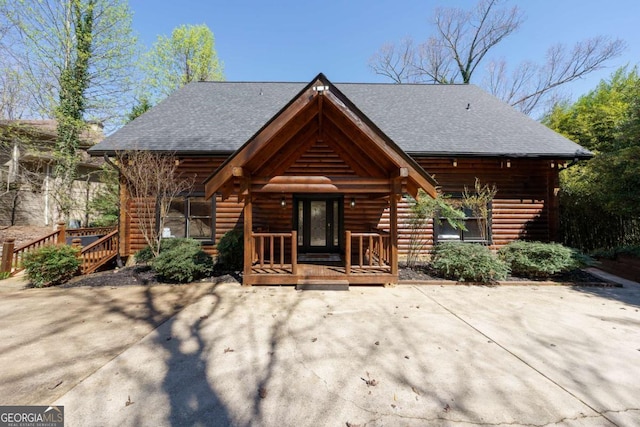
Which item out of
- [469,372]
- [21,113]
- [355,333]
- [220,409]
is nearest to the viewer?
[220,409]

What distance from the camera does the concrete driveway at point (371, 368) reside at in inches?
78.0

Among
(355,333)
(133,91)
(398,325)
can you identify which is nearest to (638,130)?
(398,325)

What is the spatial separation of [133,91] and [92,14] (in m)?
3.10

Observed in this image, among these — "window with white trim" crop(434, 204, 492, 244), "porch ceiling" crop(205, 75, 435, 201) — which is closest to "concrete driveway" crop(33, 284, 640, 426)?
"porch ceiling" crop(205, 75, 435, 201)

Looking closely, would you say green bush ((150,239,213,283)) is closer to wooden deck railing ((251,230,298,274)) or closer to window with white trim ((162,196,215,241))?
wooden deck railing ((251,230,298,274))

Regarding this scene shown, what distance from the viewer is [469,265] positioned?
5.69 metres

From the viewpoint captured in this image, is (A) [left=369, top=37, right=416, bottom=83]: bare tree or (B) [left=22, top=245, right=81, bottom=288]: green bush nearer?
(B) [left=22, top=245, right=81, bottom=288]: green bush

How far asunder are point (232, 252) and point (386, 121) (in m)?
7.07

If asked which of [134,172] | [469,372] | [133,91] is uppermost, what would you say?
[133,91]

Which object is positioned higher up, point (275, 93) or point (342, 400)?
point (275, 93)

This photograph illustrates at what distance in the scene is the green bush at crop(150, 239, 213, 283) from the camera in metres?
5.47

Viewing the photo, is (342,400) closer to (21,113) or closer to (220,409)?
(220,409)

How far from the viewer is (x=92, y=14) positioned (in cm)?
1053

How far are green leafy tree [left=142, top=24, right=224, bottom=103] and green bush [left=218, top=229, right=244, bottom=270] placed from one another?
1696cm
